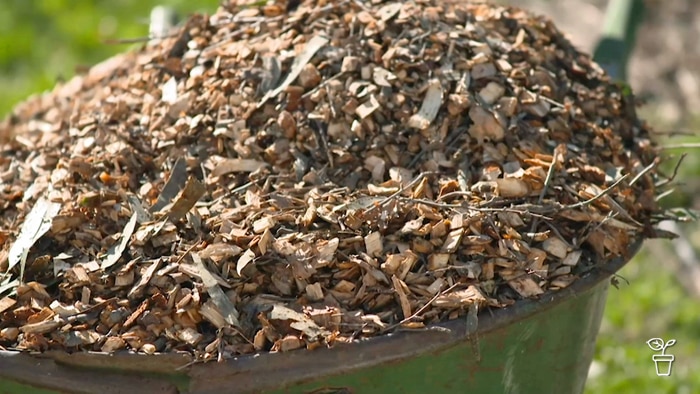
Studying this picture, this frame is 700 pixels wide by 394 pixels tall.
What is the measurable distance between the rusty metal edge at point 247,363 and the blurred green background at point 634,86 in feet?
2.51

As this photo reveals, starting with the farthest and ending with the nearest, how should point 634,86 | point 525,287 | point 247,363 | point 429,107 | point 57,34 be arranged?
point 57,34, point 634,86, point 429,107, point 525,287, point 247,363

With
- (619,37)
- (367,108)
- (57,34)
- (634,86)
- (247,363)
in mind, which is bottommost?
(634,86)

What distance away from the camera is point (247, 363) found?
4.24 feet

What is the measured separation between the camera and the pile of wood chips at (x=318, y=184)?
1.36m

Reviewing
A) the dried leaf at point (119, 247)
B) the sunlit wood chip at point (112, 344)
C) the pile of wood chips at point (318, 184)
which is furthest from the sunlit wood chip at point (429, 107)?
the sunlit wood chip at point (112, 344)

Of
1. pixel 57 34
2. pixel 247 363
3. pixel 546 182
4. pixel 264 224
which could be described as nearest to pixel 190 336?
pixel 247 363

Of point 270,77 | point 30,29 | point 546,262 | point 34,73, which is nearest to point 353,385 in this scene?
point 546,262

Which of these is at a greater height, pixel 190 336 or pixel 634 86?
pixel 190 336

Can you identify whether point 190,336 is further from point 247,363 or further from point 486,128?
point 486,128

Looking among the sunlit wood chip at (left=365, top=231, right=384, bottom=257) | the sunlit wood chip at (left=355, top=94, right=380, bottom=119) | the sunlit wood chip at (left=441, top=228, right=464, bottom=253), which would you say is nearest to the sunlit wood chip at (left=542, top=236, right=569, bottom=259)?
the sunlit wood chip at (left=441, top=228, right=464, bottom=253)

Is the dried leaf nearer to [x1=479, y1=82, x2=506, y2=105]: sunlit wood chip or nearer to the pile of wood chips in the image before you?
the pile of wood chips

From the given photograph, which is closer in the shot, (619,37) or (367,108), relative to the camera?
(367,108)

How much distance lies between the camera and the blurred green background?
2.69 metres

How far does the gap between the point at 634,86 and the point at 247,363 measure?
292cm
